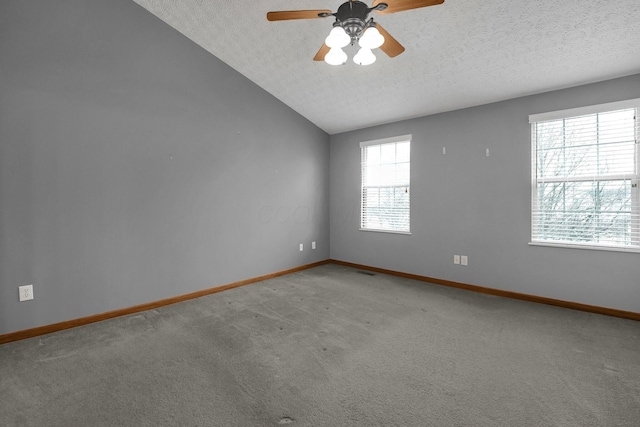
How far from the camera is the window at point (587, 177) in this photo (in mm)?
2842

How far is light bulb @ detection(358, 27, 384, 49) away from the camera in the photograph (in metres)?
1.85

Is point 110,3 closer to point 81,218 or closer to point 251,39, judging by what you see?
point 251,39

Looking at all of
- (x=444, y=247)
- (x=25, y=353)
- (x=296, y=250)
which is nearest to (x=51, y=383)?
(x=25, y=353)

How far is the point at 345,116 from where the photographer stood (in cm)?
456

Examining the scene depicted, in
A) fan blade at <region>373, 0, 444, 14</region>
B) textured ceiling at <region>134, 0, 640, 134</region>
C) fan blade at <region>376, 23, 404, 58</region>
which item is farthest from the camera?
textured ceiling at <region>134, 0, 640, 134</region>

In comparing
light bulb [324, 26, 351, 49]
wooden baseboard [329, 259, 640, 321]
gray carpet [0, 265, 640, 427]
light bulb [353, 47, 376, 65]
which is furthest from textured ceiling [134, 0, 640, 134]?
gray carpet [0, 265, 640, 427]

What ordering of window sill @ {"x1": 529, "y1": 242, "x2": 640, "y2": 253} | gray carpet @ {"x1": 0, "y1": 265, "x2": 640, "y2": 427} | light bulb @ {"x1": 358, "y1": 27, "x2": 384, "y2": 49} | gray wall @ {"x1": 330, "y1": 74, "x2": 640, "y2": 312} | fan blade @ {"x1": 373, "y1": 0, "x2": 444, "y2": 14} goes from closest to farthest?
gray carpet @ {"x1": 0, "y1": 265, "x2": 640, "y2": 427} → fan blade @ {"x1": 373, "y1": 0, "x2": 444, "y2": 14} → light bulb @ {"x1": 358, "y1": 27, "x2": 384, "y2": 49} → window sill @ {"x1": 529, "y1": 242, "x2": 640, "y2": 253} → gray wall @ {"x1": 330, "y1": 74, "x2": 640, "y2": 312}

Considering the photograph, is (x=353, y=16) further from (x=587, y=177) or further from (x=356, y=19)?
(x=587, y=177)

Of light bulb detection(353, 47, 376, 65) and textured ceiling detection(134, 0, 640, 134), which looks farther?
textured ceiling detection(134, 0, 640, 134)

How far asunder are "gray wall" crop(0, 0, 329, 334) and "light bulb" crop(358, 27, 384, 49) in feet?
7.85

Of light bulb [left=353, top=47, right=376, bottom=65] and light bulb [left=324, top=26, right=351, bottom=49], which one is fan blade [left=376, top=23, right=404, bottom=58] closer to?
light bulb [left=353, top=47, right=376, bottom=65]

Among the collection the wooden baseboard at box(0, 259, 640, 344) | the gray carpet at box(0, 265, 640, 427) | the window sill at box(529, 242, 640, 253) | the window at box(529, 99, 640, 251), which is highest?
the window at box(529, 99, 640, 251)

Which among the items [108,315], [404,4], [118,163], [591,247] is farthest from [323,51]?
[591,247]

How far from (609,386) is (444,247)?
2.32m
